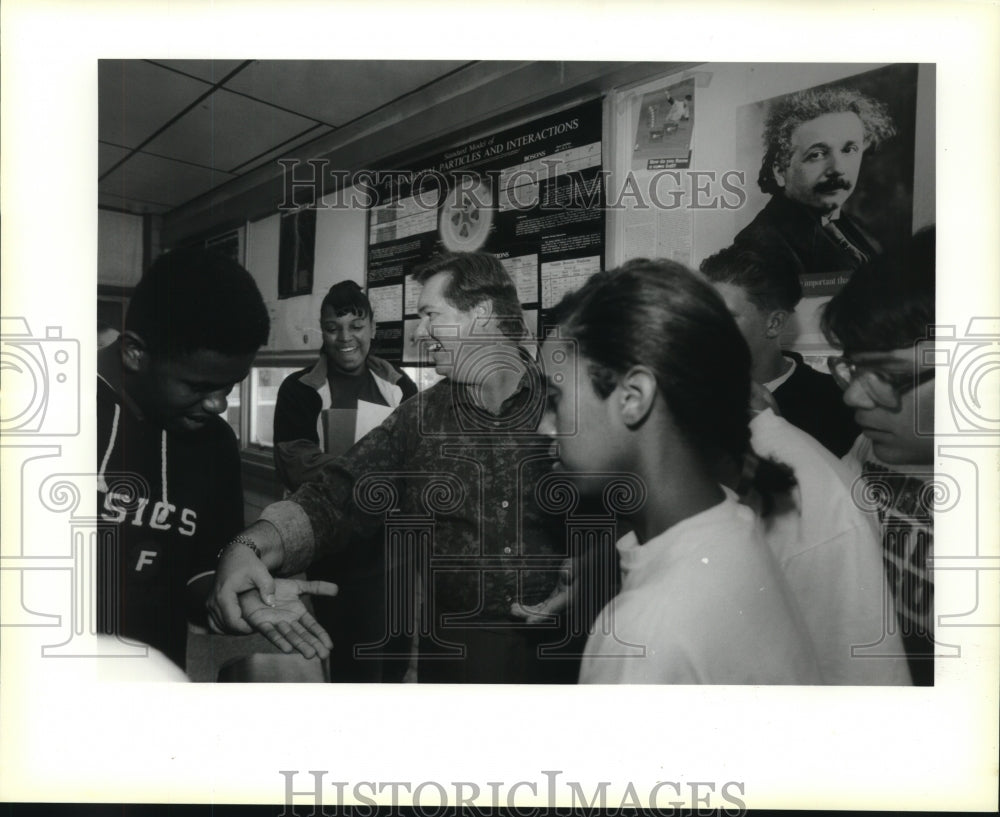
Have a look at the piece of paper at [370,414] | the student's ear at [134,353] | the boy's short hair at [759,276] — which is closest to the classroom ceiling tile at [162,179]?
the student's ear at [134,353]

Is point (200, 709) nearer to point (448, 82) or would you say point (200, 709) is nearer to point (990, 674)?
point (448, 82)

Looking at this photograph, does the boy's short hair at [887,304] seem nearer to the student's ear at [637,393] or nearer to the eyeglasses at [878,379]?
the eyeglasses at [878,379]

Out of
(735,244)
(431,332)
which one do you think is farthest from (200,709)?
(735,244)

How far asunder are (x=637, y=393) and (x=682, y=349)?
0.52 feet

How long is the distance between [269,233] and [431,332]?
49 cm

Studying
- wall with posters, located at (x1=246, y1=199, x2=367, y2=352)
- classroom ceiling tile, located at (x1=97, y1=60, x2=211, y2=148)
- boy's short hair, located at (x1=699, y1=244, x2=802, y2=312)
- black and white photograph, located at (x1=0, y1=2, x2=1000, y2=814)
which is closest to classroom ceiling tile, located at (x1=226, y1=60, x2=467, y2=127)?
black and white photograph, located at (x1=0, y1=2, x2=1000, y2=814)

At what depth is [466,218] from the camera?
167 cm

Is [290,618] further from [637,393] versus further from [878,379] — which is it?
[878,379]

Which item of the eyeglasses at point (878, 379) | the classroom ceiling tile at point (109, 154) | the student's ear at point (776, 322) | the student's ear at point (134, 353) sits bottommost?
the eyeglasses at point (878, 379)

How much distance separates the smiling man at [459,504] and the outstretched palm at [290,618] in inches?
0.9

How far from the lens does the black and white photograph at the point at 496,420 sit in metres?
1.64

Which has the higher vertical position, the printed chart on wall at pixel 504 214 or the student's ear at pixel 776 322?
the printed chart on wall at pixel 504 214

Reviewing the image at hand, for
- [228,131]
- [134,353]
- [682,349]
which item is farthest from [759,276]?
[134,353]

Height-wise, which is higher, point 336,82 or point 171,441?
point 336,82
